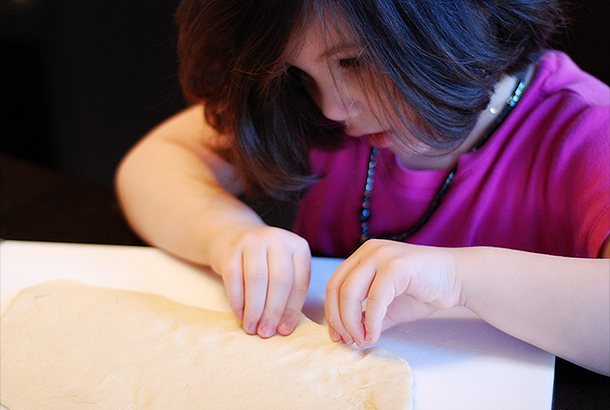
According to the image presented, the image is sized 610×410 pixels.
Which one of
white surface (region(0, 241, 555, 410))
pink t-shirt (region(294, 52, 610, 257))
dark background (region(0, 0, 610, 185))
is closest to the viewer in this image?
white surface (region(0, 241, 555, 410))

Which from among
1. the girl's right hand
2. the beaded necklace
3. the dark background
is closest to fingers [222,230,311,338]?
the girl's right hand

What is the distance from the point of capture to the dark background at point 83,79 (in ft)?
5.46

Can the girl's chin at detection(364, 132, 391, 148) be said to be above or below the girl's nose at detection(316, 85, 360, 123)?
below

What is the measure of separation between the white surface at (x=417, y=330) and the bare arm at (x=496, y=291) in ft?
0.11

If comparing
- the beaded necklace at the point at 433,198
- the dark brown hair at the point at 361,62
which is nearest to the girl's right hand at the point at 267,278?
A: the dark brown hair at the point at 361,62

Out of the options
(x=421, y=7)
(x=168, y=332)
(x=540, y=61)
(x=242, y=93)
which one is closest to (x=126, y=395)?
(x=168, y=332)

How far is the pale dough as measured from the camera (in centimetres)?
49

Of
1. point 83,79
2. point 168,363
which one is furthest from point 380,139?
point 83,79

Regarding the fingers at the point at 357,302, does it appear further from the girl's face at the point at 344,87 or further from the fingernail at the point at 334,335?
the girl's face at the point at 344,87

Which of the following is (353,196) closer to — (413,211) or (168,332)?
(413,211)

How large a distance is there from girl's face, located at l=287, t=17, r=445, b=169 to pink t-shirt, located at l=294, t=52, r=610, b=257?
0.11 metres

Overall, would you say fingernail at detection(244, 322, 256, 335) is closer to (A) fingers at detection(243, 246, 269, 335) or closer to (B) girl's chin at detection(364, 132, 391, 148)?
(A) fingers at detection(243, 246, 269, 335)

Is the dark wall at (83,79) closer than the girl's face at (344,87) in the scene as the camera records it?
No

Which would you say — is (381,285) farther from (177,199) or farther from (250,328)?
(177,199)
